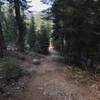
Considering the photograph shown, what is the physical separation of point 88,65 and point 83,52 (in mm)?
998

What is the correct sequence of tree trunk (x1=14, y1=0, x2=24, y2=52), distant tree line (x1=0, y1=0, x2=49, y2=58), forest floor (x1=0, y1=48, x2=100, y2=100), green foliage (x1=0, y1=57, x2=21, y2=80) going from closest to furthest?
forest floor (x1=0, y1=48, x2=100, y2=100) < green foliage (x1=0, y1=57, x2=21, y2=80) < tree trunk (x1=14, y1=0, x2=24, y2=52) < distant tree line (x1=0, y1=0, x2=49, y2=58)

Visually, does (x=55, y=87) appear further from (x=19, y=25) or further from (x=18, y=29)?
(x=18, y=29)

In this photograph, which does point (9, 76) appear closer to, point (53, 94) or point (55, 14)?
point (53, 94)

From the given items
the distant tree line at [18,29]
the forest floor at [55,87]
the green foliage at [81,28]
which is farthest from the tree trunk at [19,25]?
the forest floor at [55,87]

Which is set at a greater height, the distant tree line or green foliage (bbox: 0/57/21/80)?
the distant tree line

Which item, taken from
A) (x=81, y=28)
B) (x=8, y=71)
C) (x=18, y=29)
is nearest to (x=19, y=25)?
(x=18, y=29)

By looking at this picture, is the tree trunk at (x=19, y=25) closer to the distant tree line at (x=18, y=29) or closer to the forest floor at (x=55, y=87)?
the distant tree line at (x=18, y=29)

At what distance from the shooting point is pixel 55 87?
25.4ft

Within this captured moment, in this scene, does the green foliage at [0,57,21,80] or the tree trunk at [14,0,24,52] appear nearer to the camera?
the green foliage at [0,57,21,80]

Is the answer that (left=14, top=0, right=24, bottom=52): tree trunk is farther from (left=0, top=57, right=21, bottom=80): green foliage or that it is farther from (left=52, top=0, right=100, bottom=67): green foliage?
(left=0, top=57, right=21, bottom=80): green foliage

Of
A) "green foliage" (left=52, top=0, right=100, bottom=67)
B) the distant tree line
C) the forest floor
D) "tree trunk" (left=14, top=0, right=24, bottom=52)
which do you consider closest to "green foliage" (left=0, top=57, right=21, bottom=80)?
the forest floor

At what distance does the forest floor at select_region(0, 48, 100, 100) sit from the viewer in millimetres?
6910

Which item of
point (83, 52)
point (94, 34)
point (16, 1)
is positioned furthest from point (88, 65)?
point (16, 1)

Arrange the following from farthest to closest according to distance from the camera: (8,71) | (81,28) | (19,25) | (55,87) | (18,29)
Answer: (18,29) < (19,25) < (81,28) < (8,71) < (55,87)
